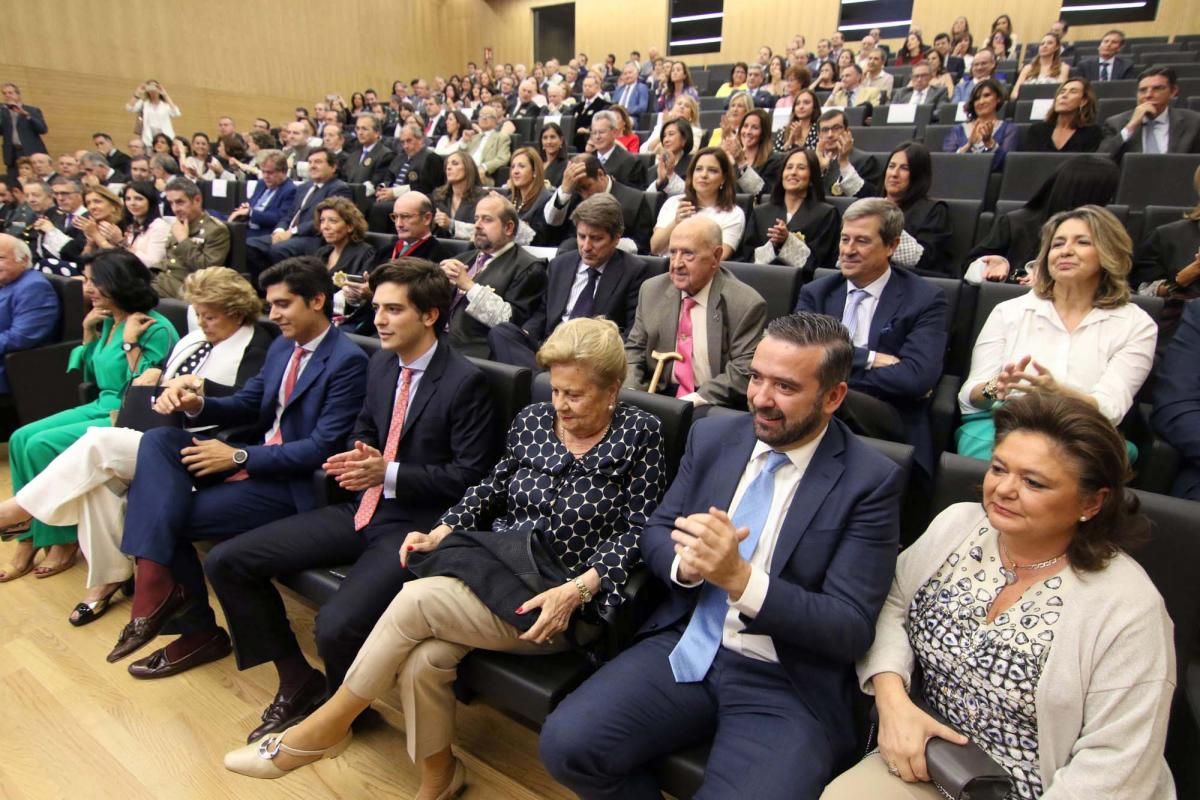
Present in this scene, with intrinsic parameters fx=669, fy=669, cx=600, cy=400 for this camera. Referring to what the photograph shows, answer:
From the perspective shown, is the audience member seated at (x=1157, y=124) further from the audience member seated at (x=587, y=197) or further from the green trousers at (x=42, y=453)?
the green trousers at (x=42, y=453)

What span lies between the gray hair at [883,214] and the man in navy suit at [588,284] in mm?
800

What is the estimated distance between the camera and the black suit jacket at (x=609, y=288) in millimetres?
2480

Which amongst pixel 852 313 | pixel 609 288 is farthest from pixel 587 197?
pixel 852 313

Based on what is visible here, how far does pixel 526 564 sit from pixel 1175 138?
4031 millimetres

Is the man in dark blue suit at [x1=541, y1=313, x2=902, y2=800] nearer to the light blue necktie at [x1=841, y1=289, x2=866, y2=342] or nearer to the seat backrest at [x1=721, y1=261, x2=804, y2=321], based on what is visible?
the light blue necktie at [x1=841, y1=289, x2=866, y2=342]

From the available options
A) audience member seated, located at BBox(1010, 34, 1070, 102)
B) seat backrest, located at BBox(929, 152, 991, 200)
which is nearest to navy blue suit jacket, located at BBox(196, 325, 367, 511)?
seat backrest, located at BBox(929, 152, 991, 200)

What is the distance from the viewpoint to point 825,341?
1.18 meters

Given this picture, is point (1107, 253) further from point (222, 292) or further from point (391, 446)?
point (222, 292)

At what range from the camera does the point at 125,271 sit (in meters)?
2.28

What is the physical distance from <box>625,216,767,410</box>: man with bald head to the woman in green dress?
1690 mm

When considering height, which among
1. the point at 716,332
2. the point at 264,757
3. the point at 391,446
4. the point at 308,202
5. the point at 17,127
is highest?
the point at 17,127

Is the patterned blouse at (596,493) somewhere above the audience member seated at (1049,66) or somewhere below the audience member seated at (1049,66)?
below

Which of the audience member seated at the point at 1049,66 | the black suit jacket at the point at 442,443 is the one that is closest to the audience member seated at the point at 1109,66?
the audience member seated at the point at 1049,66

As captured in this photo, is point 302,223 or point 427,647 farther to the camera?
point 302,223
